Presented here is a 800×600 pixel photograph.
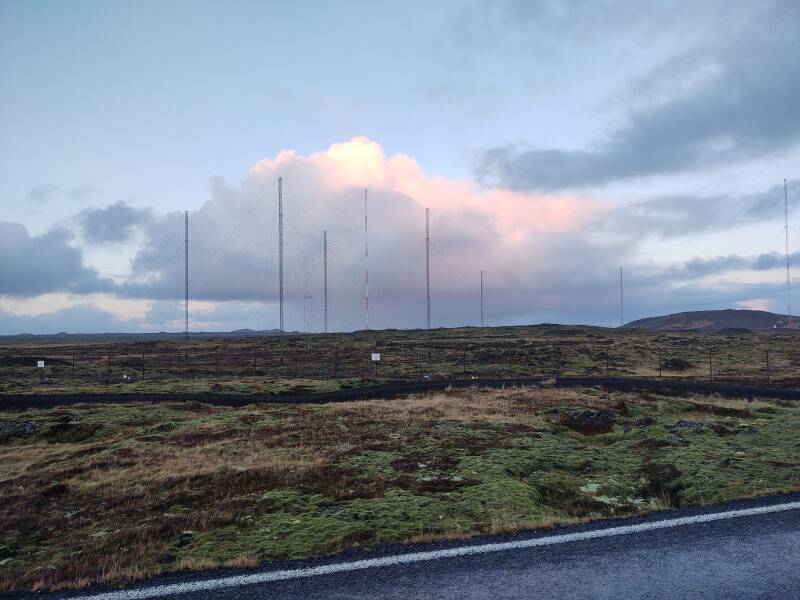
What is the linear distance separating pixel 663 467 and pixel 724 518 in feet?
19.0

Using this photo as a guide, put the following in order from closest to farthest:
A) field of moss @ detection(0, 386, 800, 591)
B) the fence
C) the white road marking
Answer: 1. the white road marking
2. field of moss @ detection(0, 386, 800, 591)
3. the fence

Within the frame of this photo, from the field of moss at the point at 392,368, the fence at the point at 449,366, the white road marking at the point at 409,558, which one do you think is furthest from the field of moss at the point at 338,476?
the fence at the point at 449,366

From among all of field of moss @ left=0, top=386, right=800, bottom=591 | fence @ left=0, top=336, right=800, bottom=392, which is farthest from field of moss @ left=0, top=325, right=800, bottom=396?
field of moss @ left=0, top=386, right=800, bottom=591

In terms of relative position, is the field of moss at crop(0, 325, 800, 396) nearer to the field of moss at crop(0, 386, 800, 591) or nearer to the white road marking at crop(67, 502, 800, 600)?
the field of moss at crop(0, 386, 800, 591)

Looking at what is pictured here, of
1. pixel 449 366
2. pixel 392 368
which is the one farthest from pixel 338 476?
pixel 449 366

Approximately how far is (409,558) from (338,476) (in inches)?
310

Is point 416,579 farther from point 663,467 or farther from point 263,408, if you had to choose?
point 263,408

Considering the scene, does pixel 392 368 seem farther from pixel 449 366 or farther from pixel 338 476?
pixel 338 476

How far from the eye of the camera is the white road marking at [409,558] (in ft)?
30.2

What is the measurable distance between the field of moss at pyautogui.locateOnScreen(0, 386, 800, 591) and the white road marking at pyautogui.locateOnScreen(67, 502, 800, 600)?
852 mm

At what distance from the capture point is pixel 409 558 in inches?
400

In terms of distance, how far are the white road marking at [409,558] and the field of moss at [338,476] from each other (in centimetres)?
85

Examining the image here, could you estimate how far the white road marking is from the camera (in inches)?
363

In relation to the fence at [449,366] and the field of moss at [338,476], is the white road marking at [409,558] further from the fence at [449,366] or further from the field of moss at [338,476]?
the fence at [449,366]
